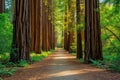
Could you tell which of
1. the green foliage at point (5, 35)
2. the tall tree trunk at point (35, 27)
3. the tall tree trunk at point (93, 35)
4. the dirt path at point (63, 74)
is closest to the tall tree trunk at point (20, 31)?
the green foliage at point (5, 35)

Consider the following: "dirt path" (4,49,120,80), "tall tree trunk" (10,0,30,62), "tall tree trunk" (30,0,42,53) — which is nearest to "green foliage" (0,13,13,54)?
"tall tree trunk" (10,0,30,62)

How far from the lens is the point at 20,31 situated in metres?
16.5

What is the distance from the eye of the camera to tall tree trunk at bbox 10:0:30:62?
644 inches

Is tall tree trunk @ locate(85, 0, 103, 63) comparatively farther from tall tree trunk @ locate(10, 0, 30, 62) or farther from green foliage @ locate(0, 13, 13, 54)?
green foliage @ locate(0, 13, 13, 54)

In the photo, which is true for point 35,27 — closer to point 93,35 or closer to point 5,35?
point 93,35

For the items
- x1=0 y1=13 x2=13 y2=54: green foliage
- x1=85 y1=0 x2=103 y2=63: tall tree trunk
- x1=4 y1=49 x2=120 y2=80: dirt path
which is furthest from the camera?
x1=85 y1=0 x2=103 y2=63: tall tree trunk

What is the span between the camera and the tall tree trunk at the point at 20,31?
16.4 m

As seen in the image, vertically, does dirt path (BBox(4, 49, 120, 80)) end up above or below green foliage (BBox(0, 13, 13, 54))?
below

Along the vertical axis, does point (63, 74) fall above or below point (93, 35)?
below

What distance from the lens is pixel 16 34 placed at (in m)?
16.3

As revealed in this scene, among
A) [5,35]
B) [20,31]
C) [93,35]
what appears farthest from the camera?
[93,35]

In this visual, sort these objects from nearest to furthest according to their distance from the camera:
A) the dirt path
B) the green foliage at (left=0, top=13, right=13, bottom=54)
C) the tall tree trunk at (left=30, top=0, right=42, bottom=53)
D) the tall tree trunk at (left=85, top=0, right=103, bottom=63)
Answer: the dirt path < the green foliage at (left=0, top=13, right=13, bottom=54) < the tall tree trunk at (left=85, top=0, right=103, bottom=63) < the tall tree trunk at (left=30, top=0, right=42, bottom=53)

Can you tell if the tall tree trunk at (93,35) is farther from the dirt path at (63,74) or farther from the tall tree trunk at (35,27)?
the tall tree trunk at (35,27)

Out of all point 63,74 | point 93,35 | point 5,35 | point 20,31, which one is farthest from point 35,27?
point 63,74
